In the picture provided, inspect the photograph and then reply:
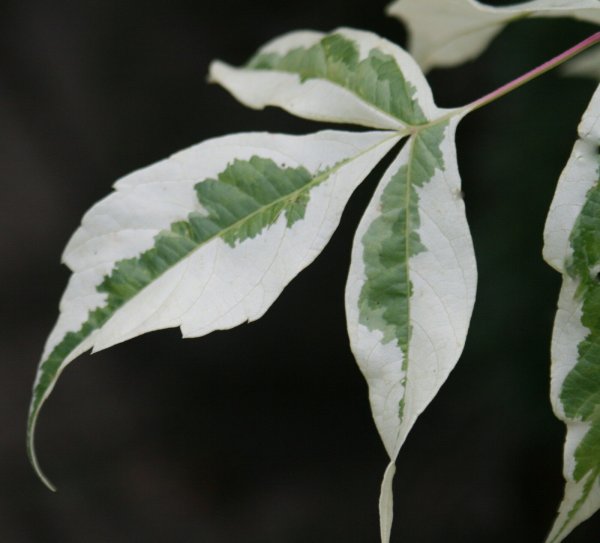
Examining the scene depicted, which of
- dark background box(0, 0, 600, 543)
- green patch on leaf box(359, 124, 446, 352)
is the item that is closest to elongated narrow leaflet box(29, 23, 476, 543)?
green patch on leaf box(359, 124, 446, 352)

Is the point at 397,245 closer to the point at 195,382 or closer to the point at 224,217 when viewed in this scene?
the point at 224,217

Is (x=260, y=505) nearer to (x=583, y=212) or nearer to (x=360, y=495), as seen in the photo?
(x=360, y=495)

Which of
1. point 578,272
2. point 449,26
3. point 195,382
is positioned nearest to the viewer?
point 578,272

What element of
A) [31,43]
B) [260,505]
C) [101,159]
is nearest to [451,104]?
[101,159]

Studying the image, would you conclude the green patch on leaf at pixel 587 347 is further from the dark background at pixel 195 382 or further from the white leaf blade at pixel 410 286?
the dark background at pixel 195 382

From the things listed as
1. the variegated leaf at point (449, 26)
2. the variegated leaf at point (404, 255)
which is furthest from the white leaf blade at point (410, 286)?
the variegated leaf at point (449, 26)

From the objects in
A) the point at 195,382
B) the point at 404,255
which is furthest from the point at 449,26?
the point at 195,382
